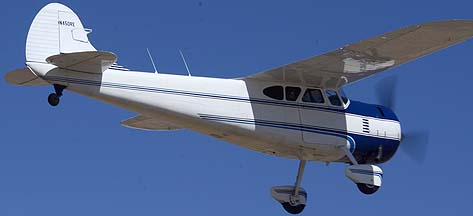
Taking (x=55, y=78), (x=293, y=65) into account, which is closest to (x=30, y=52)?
(x=55, y=78)

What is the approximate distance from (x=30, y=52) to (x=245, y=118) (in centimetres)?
389

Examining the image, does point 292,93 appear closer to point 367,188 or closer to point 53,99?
point 367,188

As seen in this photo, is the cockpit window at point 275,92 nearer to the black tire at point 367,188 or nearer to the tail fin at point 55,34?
the black tire at point 367,188

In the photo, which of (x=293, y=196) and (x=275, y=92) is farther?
(x=293, y=196)

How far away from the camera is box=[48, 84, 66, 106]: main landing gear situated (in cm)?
2217

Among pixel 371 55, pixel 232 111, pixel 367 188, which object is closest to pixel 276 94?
pixel 232 111

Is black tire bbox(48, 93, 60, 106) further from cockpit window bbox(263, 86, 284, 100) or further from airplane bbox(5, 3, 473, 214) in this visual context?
cockpit window bbox(263, 86, 284, 100)

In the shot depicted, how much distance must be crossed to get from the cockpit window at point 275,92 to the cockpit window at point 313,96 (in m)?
0.42

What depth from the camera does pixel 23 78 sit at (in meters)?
23.5

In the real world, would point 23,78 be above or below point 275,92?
below

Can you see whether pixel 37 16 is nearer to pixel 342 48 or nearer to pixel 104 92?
pixel 104 92

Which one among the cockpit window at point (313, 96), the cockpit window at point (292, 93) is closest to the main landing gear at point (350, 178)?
the cockpit window at point (313, 96)

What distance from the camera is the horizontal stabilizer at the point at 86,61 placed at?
22.3 meters

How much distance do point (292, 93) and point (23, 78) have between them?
15.1 feet
